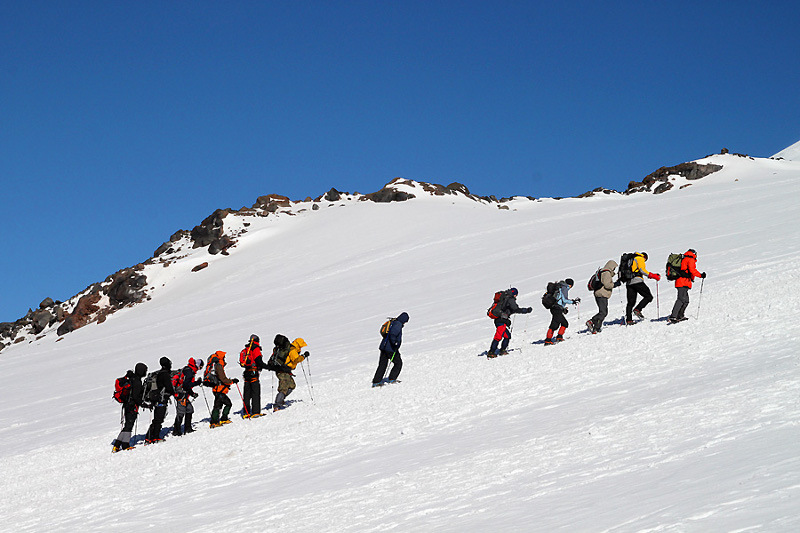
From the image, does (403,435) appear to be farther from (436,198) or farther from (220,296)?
(436,198)

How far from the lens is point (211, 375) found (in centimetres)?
1468

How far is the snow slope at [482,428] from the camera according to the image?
6.02 m

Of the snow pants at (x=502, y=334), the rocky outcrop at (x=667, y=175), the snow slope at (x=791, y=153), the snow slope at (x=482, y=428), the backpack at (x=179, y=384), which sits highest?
the snow slope at (x=791, y=153)

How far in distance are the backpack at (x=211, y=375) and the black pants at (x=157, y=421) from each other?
94cm

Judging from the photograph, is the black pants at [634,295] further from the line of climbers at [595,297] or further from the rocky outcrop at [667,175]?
the rocky outcrop at [667,175]

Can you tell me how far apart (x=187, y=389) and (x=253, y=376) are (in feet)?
4.53

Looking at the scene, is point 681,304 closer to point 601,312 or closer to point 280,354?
point 601,312

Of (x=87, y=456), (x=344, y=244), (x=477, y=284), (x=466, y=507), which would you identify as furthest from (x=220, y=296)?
(x=466, y=507)

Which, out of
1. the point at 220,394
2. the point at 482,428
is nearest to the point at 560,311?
the point at 482,428

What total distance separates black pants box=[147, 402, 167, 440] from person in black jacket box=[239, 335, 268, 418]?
5.41 feet

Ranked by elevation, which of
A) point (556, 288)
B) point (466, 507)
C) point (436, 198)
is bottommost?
point (466, 507)

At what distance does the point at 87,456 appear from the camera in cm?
1374

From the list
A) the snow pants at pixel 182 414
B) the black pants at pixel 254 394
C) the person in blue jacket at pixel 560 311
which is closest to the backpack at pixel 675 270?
the person in blue jacket at pixel 560 311

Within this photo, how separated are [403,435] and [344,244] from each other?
43296 millimetres
